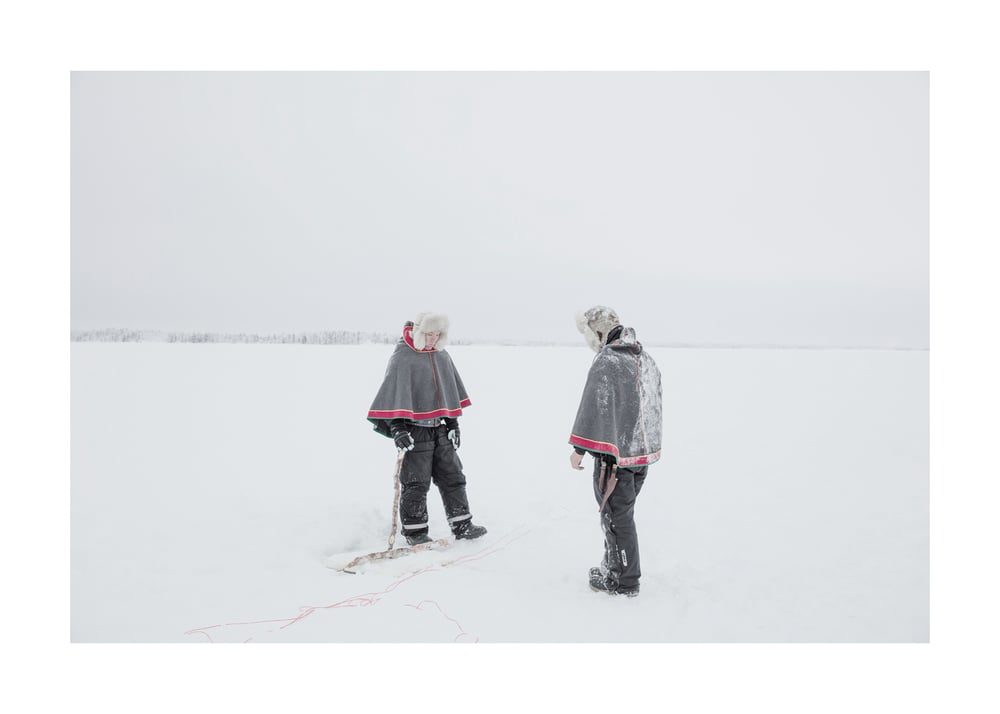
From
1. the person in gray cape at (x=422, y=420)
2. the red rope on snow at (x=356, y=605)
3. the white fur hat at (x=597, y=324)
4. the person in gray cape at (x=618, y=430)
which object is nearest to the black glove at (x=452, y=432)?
the person in gray cape at (x=422, y=420)

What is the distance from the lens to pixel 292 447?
767 cm

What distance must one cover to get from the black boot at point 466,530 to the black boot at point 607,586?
1293mm

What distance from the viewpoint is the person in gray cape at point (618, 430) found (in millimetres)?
3732

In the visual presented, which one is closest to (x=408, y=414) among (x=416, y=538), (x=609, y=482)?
(x=416, y=538)

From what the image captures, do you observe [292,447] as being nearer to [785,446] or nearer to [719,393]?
[785,446]

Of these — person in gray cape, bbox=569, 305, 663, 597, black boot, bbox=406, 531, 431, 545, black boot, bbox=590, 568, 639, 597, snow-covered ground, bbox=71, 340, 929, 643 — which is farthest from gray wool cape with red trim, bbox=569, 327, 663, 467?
black boot, bbox=406, 531, 431, 545

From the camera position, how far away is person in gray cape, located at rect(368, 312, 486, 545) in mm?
4750

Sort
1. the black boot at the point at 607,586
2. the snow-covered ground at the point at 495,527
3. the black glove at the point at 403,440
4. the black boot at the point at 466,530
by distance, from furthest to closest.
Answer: the black boot at the point at 466,530, the black glove at the point at 403,440, the black boot at the point at 607,586, the snow-covered ground at the point at 495,527

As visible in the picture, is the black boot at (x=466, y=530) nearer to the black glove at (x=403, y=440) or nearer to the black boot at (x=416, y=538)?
the black boot at (x=416, y=538)

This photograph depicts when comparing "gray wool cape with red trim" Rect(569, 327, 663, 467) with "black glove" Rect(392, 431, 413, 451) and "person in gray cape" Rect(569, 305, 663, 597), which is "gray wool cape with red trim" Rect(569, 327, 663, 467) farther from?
"black glove" Rect(392, 431, 413, 451)

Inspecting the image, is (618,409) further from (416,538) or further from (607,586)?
(416,538)
